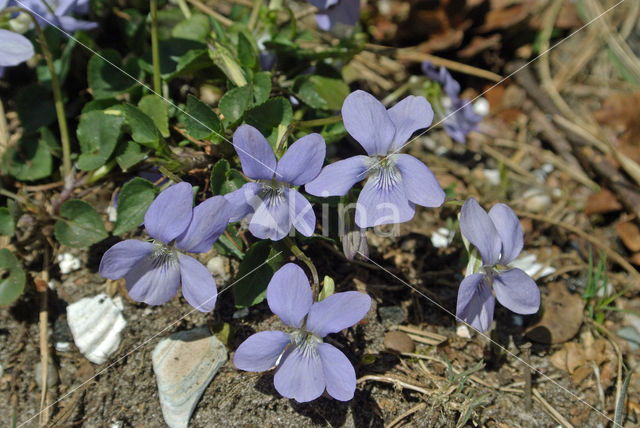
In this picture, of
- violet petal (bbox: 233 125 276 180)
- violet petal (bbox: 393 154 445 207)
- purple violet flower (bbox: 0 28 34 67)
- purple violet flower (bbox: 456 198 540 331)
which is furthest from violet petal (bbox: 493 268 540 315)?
purple violet flower (bbox: 0 28 34 67)

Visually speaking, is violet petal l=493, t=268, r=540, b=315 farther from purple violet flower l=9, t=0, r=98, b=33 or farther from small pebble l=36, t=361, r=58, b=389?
purple violet flower l=9, t=0, r=98, b=33

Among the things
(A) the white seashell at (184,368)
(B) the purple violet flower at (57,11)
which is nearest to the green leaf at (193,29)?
(B) the purple violet flower at (57,11)

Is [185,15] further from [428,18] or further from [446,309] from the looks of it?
[446,309]

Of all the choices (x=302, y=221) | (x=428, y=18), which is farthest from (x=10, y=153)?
(x=428, y=18)

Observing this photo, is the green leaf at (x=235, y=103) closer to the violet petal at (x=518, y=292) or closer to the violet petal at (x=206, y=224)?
the violet petal at (x=206, y=224)

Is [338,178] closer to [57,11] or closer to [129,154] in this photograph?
[129,154]

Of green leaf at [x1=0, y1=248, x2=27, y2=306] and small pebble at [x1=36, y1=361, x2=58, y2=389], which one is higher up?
green leaf at [x1=0, y1=248, x2=27, y2=306]

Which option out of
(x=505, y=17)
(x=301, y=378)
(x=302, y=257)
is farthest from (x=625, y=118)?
(x=301, y=378)
